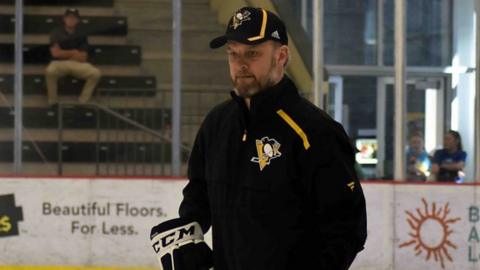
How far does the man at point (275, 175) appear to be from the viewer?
2.24 metres

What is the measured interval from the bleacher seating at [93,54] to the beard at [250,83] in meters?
5.82

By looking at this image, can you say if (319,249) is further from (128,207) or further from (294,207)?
(128,207)

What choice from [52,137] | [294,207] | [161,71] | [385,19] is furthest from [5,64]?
[294,207]

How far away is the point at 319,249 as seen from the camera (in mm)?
2260

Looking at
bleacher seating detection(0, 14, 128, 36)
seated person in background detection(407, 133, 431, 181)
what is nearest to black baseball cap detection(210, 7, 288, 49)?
bleacher seating detection(0, 14, 128, 36)

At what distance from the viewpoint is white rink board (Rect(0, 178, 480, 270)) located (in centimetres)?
771

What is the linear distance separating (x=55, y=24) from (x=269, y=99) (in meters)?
6.15

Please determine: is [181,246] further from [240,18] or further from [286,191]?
[240,18]

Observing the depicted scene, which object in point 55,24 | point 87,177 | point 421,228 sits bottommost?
point 421,228

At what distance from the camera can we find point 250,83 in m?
2.30

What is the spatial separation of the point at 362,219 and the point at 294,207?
18cm

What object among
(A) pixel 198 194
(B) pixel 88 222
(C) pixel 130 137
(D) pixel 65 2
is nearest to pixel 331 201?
(A) pixel 198 194

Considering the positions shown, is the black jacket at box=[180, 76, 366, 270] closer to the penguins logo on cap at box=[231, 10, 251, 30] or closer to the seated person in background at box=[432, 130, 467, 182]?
the penguins logo on cap at box=[231, 10, 251, 30]

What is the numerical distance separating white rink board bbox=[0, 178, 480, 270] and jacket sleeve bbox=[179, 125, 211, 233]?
5.34 m
